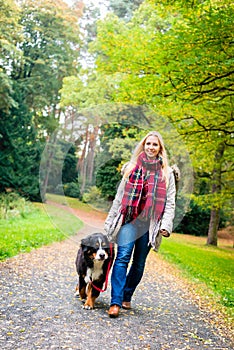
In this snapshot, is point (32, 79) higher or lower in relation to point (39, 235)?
higher

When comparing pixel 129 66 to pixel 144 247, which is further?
pixel 129 66

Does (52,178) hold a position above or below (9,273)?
above

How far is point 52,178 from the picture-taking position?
19.4 ft

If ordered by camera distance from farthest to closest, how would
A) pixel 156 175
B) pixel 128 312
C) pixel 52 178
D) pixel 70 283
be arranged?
pixel 70 283 < pixel 52 178 < pixel 128 312 < pixel 156 175

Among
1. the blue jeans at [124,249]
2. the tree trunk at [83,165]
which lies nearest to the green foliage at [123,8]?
the tree trunk at [83,165]

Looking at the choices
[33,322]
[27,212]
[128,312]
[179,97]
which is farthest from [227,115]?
[27,212]

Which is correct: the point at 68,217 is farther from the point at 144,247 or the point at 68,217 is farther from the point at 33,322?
the point at 33,322

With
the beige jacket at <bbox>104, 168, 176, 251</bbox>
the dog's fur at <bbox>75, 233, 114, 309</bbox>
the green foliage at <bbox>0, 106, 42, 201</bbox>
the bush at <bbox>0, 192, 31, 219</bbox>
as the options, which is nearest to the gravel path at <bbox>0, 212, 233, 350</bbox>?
the dog's fur at <bbox>75, 233, 114, 309</bbox>

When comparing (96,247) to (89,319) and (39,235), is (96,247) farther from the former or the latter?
(39,235)

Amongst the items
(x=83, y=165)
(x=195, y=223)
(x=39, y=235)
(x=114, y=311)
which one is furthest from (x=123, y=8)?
(x=114, y=311)

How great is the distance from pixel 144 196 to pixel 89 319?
4.75ft

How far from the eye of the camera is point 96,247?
5.04 m

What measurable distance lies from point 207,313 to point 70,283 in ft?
7.15

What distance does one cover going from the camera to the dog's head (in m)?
5.01
